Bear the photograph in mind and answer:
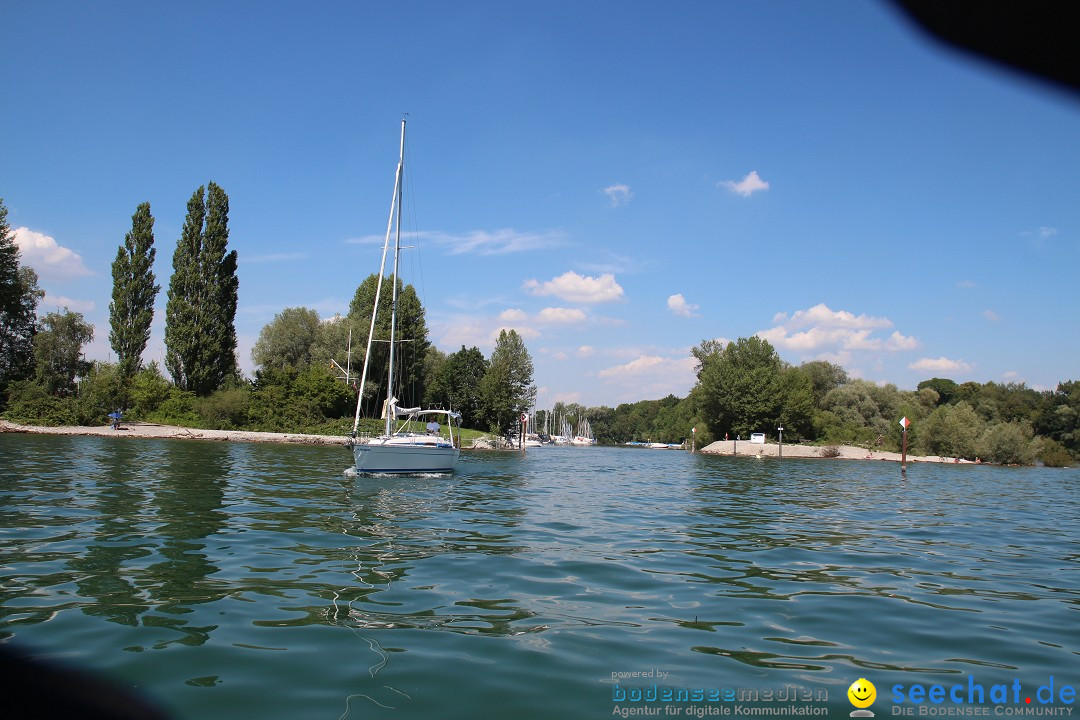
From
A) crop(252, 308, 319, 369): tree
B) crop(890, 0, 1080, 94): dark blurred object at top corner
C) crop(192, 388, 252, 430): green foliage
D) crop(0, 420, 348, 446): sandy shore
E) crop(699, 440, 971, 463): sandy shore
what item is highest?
crop(252, 308, 319, 369): tree

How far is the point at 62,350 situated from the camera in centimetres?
6631

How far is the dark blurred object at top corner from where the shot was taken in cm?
226

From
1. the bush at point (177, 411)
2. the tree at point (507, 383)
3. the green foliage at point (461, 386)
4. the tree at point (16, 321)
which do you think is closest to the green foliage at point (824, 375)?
the tree at point (507, 383)

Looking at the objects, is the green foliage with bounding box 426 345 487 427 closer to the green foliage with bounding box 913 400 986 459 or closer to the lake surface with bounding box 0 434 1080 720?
the green foliage with bounding box 913 400 986 459

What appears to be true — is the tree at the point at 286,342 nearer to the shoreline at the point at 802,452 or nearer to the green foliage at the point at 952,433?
the shoreline at the point at 802,452

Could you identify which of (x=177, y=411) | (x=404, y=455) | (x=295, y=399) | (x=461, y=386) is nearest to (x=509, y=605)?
(x=404, y=455)

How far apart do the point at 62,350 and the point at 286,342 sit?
75.9 feet

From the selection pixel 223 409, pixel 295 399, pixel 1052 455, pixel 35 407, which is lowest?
pixel 1052 455

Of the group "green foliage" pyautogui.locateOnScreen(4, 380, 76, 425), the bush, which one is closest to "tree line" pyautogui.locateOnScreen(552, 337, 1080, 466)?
the bush

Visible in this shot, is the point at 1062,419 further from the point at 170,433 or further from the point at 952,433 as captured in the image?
the point at 170,433

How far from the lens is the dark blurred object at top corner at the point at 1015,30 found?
88.9 inches

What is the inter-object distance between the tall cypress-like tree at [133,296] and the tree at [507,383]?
3915 centimetres

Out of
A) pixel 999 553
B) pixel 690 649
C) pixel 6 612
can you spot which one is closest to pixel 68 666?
pixel 6 612

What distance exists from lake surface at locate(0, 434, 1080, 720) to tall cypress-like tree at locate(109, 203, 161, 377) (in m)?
51.2
